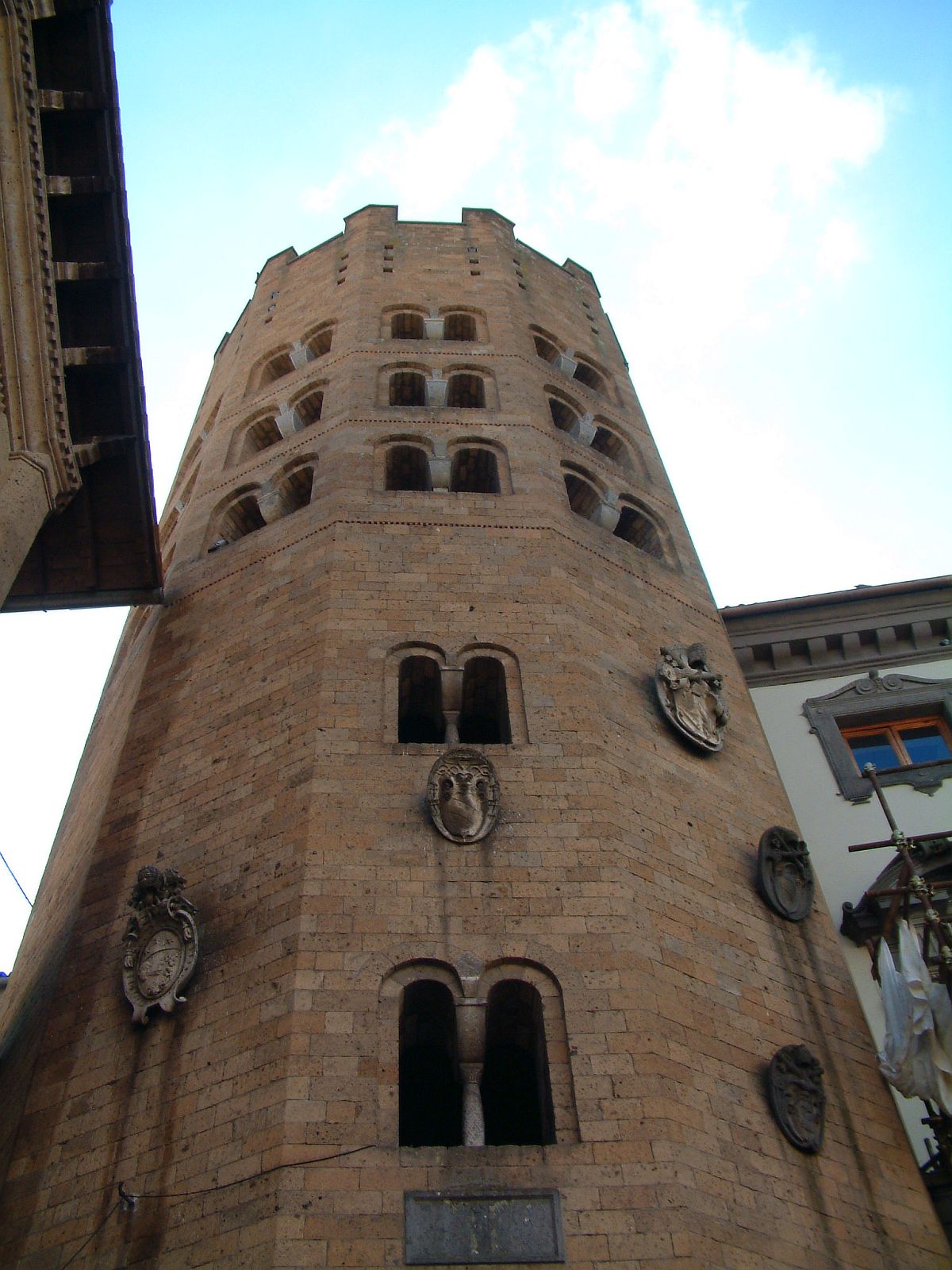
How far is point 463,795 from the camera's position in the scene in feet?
39.0

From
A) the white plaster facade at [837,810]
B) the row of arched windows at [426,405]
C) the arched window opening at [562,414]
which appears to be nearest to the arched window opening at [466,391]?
the row of arched windows at [426,405]

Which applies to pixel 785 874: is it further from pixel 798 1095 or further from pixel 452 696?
pixel 452 696

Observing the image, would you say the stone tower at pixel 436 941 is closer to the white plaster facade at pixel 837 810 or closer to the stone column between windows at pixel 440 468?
the stone column between windows at pixel 440 468

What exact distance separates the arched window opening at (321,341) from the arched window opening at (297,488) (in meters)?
5.64

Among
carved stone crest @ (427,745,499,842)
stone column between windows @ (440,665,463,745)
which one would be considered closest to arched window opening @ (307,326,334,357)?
stone column between windows @ (440,665,463,745)

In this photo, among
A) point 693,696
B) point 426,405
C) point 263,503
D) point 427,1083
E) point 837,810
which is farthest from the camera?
point 426,405

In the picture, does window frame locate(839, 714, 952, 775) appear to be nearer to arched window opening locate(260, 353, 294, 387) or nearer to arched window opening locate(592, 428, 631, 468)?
arched window opening locate(592, 428, 631, 468)

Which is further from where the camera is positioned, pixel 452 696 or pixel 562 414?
pixel 562 414

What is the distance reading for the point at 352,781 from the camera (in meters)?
12.1

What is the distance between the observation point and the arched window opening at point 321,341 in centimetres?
2381

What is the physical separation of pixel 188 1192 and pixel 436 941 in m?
2.78

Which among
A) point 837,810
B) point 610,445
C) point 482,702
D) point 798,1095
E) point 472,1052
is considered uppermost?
point 610,445

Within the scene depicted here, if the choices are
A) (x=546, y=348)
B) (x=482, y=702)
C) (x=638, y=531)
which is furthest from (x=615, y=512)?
(x=546, y=348)

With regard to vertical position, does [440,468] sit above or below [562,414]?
below
